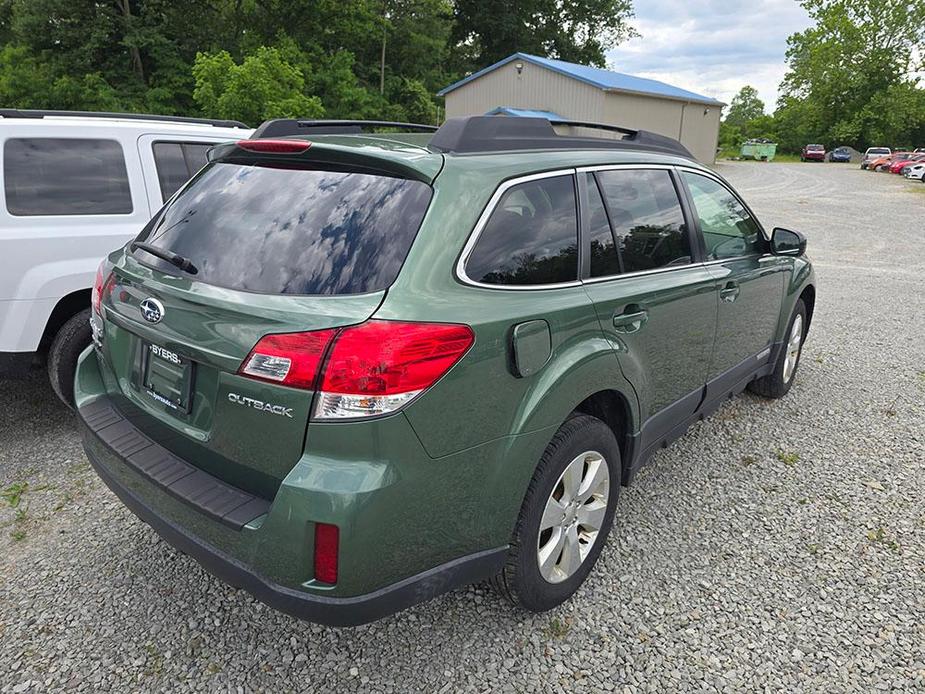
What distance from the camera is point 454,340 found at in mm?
1836

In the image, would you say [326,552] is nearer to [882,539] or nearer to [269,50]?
[882,539]

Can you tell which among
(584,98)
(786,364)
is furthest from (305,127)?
(584,98)

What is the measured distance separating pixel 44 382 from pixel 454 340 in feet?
14.1

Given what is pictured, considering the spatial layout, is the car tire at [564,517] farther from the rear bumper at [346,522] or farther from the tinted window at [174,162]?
the tinted window at [174,162]

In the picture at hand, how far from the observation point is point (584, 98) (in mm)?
29250

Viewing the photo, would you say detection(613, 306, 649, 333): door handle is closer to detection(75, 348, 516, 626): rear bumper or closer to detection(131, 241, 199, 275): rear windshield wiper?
detection(75, 348, 516, 626): rear bumper

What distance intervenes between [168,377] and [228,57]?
19.1 m

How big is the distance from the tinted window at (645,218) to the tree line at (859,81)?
70136mm

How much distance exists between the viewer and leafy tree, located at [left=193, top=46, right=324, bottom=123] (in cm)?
1681


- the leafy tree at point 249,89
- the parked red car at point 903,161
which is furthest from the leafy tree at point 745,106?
the leafy tree at point 249,89

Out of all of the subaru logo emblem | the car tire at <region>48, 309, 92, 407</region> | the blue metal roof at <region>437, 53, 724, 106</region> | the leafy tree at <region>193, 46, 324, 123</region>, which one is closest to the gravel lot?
the car tire at <region>48, 309, 92, 407</region>

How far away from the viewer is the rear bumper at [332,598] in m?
1.80

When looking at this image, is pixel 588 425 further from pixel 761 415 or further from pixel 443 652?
pixel 761 415

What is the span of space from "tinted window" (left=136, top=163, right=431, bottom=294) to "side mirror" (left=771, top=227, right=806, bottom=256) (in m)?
2.79
